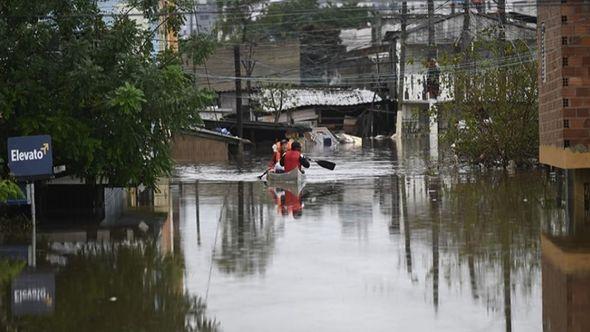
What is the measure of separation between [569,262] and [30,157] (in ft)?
29.3

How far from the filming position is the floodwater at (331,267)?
35.0 feet

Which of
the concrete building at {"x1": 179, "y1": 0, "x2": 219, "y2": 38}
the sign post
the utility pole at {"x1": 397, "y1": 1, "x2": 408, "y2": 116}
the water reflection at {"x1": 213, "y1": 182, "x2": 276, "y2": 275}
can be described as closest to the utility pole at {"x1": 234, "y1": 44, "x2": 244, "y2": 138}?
the utility pole at {"x1": 397, "y1": 1, "x2": 408, "y2": 116}

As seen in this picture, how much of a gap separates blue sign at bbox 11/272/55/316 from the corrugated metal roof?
63.6 meters

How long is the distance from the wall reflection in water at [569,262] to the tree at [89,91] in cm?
681

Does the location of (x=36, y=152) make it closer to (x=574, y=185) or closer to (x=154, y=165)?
(x=154, y=165)

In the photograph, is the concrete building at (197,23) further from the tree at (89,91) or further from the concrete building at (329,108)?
the concrete building at (329,108)

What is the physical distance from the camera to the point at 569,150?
1838cm

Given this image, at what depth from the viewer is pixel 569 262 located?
13.8 metres

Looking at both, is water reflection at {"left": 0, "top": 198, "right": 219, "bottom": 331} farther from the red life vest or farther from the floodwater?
the red life vest

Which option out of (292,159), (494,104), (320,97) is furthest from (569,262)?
(320,97)

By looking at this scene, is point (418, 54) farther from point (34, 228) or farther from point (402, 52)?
point (34, 228)

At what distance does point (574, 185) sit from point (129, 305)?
33.4ft

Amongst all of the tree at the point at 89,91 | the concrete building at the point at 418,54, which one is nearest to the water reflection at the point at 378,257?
the tree at the point at 89,91

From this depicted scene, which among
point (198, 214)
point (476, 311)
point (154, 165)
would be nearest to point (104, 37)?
point (154, 165)
